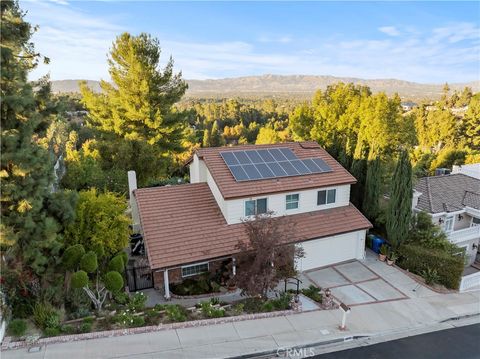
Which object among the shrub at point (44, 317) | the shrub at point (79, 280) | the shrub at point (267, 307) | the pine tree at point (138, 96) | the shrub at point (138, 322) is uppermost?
the pine tree at point (138, 96)

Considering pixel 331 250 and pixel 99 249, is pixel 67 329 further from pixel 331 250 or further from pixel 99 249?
pixel 331 250

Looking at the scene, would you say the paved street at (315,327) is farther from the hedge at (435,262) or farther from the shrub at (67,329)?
the hedge at (435,262)

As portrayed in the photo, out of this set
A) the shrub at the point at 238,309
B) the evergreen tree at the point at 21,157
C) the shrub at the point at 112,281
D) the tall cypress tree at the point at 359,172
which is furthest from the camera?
the tall cypress tree at the point at 359,172

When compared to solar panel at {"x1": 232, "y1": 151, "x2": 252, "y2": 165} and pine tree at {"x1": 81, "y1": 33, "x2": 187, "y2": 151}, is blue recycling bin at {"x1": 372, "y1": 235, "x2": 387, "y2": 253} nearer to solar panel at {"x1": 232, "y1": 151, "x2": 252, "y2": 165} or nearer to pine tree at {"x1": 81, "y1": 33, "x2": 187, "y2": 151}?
solar panel at {"x1": 232, "y1": 151, "x2": 252, "y2": 165}

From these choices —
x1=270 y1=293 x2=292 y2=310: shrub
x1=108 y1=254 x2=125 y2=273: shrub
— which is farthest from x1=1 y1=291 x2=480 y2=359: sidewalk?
x1=108 y1=254 x2=125 y2=273: shrub

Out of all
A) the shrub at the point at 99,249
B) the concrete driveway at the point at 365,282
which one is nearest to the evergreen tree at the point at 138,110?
the shrub at the point at 99,249

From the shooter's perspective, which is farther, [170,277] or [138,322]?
[170,277]

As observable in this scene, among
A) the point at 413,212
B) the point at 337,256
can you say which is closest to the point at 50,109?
the point at 337,256

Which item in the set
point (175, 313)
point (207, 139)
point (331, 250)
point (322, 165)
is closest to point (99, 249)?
point (175, 313)
